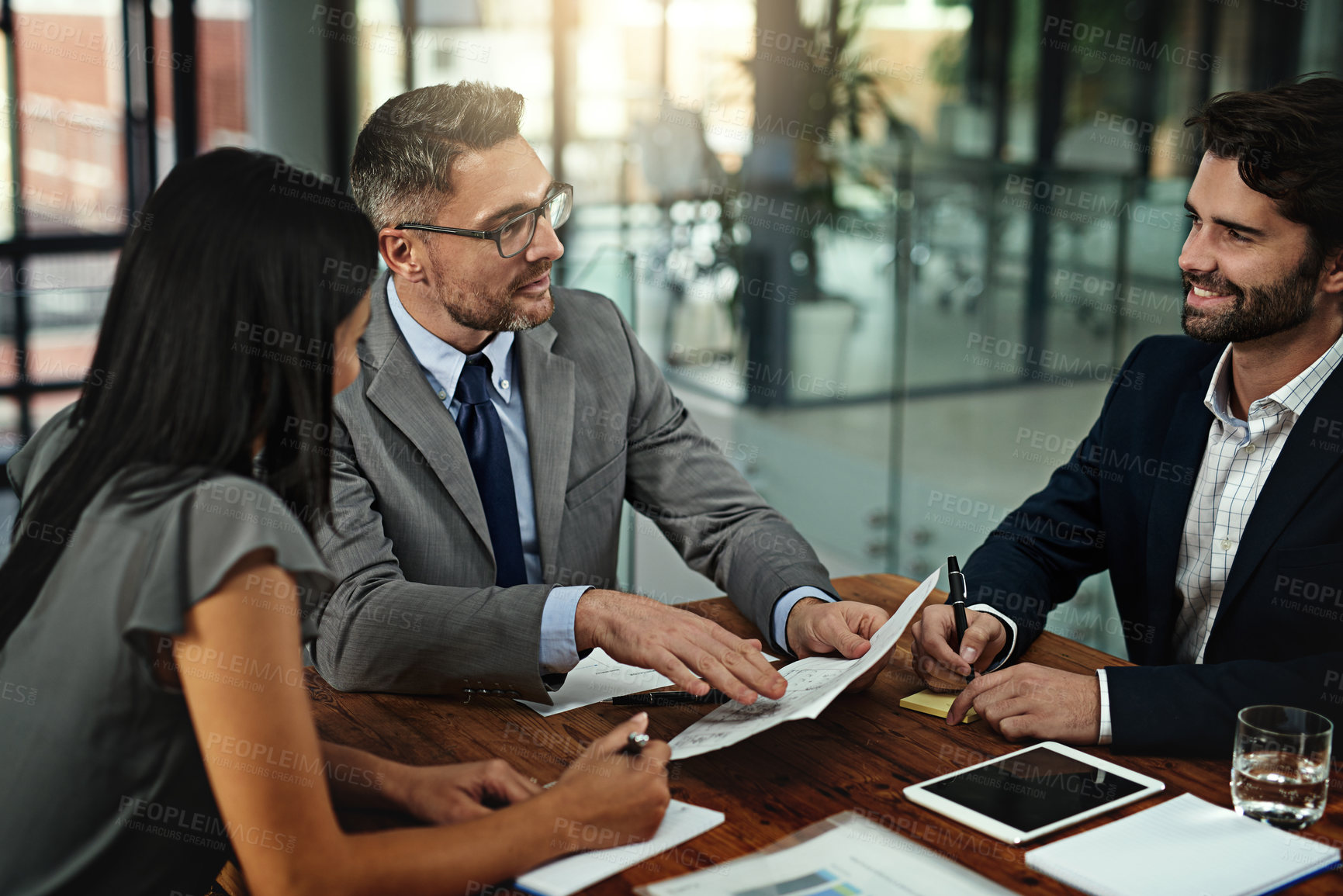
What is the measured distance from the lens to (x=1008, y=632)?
1738mm

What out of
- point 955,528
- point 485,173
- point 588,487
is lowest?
point 955,528

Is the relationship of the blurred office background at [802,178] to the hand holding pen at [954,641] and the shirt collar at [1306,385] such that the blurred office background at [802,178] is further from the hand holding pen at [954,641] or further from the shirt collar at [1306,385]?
the shirt collar at [1306,385]

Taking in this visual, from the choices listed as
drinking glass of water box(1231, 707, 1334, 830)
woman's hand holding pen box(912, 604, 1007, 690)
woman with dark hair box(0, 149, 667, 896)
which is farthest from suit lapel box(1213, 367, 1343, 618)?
woman with dark hair box(0, 149, 667, 896)

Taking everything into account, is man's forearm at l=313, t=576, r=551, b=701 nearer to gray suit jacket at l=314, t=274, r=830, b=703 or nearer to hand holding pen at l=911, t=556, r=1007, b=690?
gray suit jacket at l=314, t=274, r=830, b=703

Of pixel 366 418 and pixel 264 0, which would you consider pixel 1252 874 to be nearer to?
pixel 366 418

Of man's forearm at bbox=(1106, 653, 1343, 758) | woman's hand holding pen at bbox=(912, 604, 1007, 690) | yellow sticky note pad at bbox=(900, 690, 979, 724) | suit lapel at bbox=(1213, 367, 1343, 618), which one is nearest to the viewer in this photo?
man's forearm at bbox=(1106, 653, 1343, 758)

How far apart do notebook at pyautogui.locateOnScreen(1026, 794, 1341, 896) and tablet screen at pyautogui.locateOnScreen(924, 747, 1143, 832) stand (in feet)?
0.14

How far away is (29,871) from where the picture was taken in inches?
42.5

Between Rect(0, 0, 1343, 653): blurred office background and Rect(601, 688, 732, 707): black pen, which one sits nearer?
Rect(601, 688, 732, 707): black pen

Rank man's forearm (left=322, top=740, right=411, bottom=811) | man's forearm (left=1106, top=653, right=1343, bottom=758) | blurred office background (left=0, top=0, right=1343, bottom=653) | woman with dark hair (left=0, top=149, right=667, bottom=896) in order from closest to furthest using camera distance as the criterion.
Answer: woman with dark hair (left=0, top=149, right=667, bottom=896), man's forearm (left=322, top=740, right=411, bottom=811), man's forearm (left=1106, top=653, right=1343, bottom=758), blurred office background (left=0, top=0, right=1343, bottom=653)

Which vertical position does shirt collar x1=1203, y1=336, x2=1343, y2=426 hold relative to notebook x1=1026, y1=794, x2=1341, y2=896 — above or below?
above

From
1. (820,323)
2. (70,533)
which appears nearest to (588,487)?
(70,533)

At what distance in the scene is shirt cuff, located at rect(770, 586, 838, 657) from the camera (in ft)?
5.82

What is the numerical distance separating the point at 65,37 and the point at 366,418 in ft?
15.9
